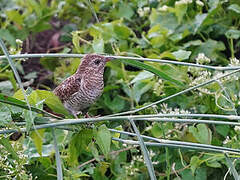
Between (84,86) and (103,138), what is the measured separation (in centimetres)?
44

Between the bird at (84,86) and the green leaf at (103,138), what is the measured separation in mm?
365

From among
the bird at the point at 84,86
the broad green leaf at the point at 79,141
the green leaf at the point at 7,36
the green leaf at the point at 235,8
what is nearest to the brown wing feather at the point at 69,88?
the bird at the point at 84,86

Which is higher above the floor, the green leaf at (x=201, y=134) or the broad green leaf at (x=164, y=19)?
the broad green leaf at (x=164, y=19)

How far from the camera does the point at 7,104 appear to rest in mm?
1823

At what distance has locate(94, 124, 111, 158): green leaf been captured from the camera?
1.78 m

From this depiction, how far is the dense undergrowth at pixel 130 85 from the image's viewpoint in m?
1.96

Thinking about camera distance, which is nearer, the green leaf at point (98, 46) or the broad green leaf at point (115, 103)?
the green leaf at point (98, 46)

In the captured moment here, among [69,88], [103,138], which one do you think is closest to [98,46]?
[69,88]

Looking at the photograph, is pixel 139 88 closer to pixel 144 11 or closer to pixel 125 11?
pixel 144 11

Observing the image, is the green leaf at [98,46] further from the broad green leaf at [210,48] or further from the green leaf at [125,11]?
the green leaf at [125,11]

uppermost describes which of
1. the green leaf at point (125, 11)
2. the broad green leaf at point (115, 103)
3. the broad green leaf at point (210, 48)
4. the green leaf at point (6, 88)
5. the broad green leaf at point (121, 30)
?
the green leaf at point (125, 11)

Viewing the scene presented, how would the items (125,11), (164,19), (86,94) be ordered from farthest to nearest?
(125,11)
(164,19)
(86,94)

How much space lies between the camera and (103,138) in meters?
1.79

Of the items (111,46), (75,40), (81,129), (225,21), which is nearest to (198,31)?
(225,21)
